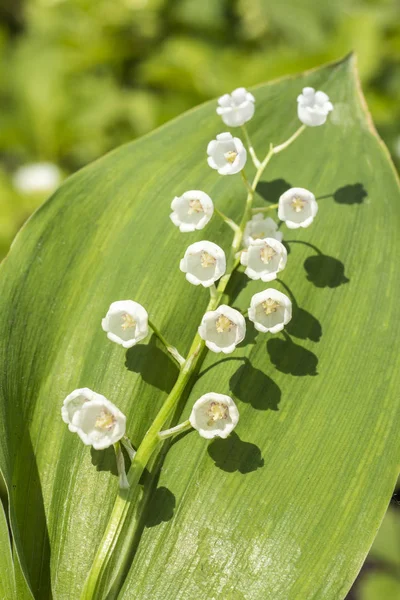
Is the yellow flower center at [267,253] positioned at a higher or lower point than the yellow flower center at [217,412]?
higher

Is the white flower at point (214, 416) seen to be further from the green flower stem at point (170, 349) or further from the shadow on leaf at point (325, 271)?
the shadow on leaf at point (325, 271)

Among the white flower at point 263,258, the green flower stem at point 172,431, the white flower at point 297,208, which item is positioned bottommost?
the green flower stem at point 172,431

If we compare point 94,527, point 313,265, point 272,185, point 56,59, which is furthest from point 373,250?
point 56,59

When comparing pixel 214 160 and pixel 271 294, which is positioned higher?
pixel 214 160

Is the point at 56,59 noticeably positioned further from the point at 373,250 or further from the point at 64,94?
the point at 373,250

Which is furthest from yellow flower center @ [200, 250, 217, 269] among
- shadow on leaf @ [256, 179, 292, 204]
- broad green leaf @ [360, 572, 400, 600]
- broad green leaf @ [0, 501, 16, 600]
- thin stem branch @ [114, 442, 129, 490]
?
broad green leaf @ [360, 572, 400, 600]

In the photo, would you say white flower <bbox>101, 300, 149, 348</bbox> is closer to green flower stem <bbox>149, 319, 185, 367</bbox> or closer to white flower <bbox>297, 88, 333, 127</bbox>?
green flower stem <bbox>149, 319, 185, 367</bbox>

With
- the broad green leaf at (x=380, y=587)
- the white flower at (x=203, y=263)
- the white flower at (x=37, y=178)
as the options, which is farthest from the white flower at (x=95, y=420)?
the white flower at (x=37, y=178)
